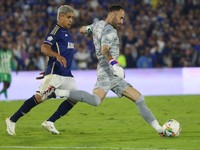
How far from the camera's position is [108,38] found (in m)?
4.88

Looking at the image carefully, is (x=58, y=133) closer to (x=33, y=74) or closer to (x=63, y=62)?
(x=63, y=62)

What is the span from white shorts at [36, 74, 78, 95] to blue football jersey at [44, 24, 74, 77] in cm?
8

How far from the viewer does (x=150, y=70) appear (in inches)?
517

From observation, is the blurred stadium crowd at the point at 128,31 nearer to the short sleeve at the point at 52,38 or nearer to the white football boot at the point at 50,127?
the white football boot at the point at 50,127

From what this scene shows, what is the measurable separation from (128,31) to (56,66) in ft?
37.1

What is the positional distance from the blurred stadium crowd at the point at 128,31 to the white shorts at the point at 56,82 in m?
8.57

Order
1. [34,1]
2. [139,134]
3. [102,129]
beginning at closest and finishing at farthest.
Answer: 1. [139,134]
2. [102,129]
3. [34,1]

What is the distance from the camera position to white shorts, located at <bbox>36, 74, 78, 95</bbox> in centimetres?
524

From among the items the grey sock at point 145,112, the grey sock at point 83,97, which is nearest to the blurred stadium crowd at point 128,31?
the grey sock at point 145,112

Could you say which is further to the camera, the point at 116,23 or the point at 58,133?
the point at 58,133

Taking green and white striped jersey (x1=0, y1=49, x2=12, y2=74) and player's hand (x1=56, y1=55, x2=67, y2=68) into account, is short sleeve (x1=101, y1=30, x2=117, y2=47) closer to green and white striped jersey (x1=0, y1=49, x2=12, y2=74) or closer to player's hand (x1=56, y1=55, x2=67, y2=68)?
player's hand (x1=56, y1=55, x2=67, y2=68)


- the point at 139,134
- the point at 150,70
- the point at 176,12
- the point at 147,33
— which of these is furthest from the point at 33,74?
the point at 176,12

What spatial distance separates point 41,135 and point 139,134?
1.55 meters

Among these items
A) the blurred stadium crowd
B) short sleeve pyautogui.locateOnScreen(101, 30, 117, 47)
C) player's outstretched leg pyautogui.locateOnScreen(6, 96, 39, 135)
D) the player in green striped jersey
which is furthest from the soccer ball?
the blurred stadium crowd
